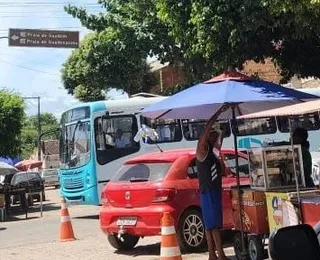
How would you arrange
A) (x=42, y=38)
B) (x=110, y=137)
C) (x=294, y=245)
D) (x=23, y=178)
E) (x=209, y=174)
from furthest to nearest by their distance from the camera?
(x=23, y=178), (x=42, y=38), (x=110, y=137), (x=209, y=174), (x=294, y=245)

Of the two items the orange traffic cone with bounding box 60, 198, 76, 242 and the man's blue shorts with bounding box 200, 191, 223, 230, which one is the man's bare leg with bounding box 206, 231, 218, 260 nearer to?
the man's blue shorts with bounding box 200, 191, 223, 230

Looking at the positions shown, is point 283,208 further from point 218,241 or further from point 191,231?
point 191,231

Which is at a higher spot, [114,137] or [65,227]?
[114,137]

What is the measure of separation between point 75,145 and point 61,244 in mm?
6683

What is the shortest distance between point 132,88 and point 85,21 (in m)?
11.6

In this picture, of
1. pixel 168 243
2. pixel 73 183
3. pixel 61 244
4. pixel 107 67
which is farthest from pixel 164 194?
pixel 107 67

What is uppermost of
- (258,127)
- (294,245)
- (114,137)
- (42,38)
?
(42,38)

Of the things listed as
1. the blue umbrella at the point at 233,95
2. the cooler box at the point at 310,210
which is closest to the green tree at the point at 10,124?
the blue umbrella at the point at 233,95

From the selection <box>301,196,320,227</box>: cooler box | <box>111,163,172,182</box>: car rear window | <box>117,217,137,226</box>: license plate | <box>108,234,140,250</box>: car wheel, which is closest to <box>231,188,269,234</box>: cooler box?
<box>301,196,320,227</box>: cooler box

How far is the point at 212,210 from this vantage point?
8.14 metres

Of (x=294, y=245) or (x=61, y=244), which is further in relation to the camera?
(x=61, y=244)

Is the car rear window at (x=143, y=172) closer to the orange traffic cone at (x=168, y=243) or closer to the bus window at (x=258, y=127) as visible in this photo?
the orange traffic cone at (x=168, y=243)

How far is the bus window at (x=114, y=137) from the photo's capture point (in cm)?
1733

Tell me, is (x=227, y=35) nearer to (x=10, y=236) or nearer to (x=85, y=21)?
(x=10, y=236)
